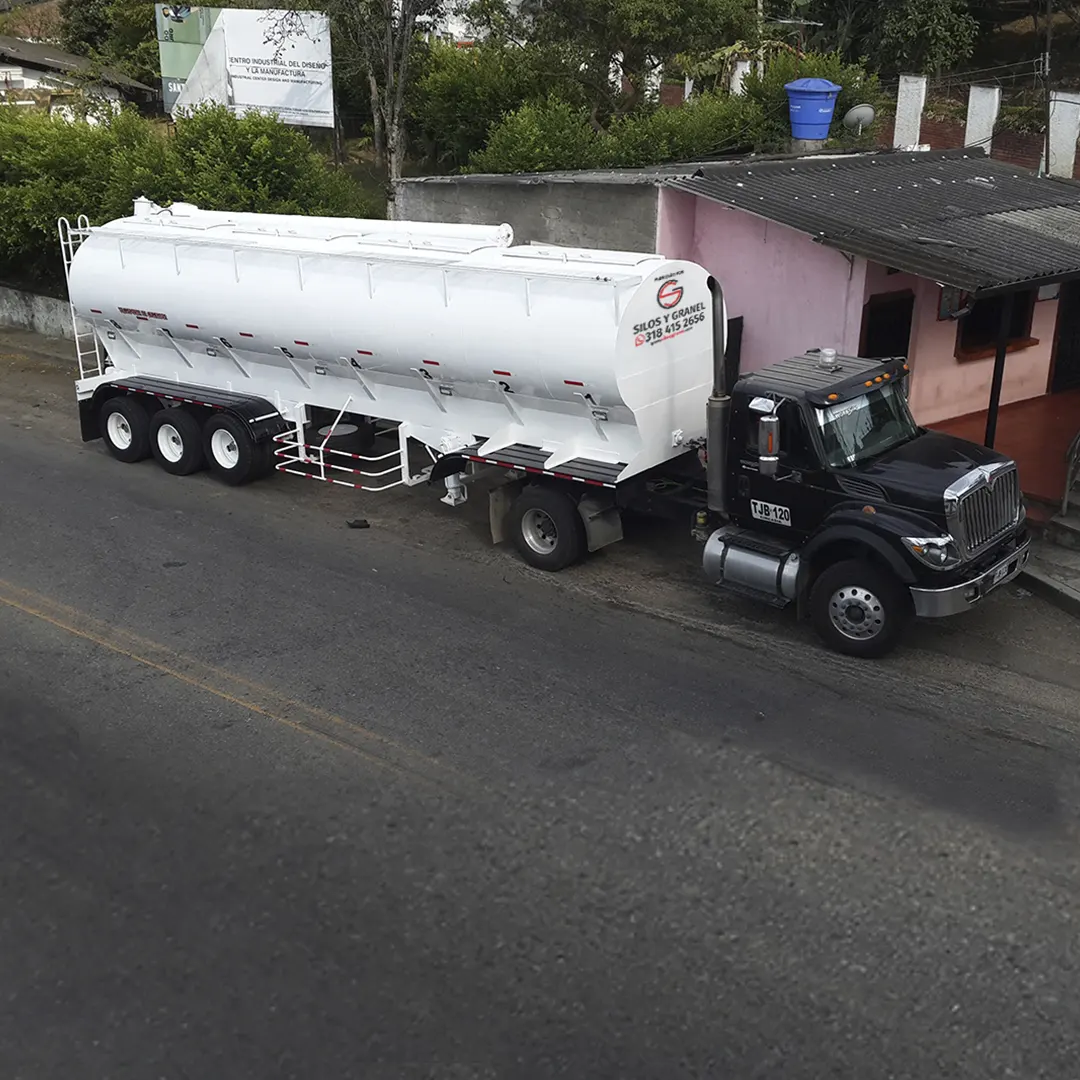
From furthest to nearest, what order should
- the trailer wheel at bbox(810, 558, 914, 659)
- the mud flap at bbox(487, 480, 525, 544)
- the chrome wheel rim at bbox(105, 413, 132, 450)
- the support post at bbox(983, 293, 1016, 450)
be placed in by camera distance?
the chrome wheel rim at bbox(105, 413, 132, 450) < the support post at bbox(983, 293, 1016, 450) < the mud flap at bbox(487, 480, 525, 544) < the trailer wheel at bbox(810, 558, 914, 659)

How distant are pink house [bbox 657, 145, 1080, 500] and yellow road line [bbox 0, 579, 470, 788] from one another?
7.59 metres

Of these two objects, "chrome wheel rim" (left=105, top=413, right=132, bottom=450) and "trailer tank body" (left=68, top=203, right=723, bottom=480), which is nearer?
"trailer tank body" (left=68, top=203, right=723, bottom=480)

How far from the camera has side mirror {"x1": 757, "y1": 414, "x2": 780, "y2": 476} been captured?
10.4 metres

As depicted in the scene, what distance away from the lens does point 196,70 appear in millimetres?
24859

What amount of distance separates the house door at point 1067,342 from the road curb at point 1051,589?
7184 mm

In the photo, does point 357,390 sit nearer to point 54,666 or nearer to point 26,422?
point 54,666

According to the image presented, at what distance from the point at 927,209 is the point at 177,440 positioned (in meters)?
10.0

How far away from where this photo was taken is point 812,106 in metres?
21.0

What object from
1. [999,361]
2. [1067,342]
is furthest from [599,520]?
[1067,342]

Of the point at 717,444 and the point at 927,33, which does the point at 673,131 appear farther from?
the point at 927,33

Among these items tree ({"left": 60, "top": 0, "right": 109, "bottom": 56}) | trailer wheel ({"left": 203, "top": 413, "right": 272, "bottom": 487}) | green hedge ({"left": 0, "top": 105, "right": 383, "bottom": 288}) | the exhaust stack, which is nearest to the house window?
the exhaust stack

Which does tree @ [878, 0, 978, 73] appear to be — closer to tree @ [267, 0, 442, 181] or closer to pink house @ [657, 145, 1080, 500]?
tree @ [267, 0, 442, 181]

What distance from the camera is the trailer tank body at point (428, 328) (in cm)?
1162

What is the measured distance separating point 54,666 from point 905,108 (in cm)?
2217
